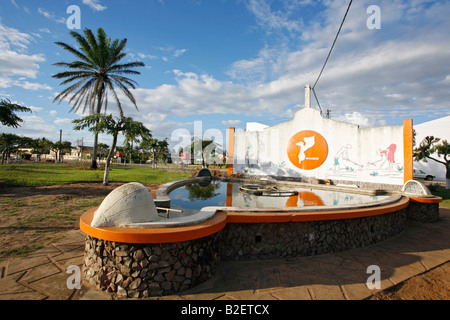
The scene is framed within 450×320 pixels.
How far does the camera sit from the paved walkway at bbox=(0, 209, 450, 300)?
298 cm

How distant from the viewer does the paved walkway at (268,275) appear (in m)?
2.98

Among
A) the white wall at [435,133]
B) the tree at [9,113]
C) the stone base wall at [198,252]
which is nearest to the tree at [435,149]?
the white wall at [435,133]

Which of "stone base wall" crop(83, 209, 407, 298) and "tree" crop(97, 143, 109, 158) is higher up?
"tree" crop(97, 143, 109, 158)

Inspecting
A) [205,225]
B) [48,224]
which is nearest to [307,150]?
[205,225]

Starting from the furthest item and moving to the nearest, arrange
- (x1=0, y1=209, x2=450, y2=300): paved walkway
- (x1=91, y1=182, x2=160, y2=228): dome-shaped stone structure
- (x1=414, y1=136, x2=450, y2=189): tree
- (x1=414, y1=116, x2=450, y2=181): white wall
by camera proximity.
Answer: (x1=414, y1=116, x2=450, y2=181): white wall → (x1=414, y1=136, x2=450, y2=189): tree → (x1=91, y1=182, x2=160, y2=228): dome-shaped stone structure → (x1=0, y1=209, x2=450, y2=300): paved walkway

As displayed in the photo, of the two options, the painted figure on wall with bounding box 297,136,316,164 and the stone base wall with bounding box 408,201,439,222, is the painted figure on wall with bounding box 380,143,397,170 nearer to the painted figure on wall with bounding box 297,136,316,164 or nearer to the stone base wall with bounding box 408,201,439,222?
the painted figure on wall with bounding box 297,136,316,164

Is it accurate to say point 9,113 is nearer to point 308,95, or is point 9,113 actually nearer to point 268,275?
point 268,275

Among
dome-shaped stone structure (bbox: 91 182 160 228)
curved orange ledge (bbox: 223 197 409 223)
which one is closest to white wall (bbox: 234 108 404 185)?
curved orange ledge (bbox: 223 197 409 223)

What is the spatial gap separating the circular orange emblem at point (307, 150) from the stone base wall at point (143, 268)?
12441 millimetres

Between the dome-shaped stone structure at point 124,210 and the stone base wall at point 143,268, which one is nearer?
the stone base wall at point 143,268

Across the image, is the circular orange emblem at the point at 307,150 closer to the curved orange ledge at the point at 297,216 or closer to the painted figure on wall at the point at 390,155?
the painted figure on wall at the point at 390,155

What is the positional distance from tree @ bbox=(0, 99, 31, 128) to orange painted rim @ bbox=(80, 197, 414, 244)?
10564mm
